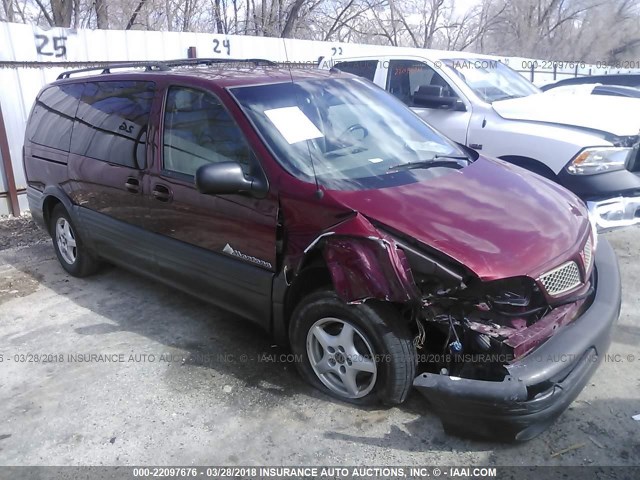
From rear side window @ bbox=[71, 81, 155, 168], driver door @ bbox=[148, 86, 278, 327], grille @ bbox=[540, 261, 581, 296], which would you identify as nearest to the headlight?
grille @ bbox=[540, 261, 581, 296]

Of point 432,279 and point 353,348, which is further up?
point 432,279

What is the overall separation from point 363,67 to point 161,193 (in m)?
3.81

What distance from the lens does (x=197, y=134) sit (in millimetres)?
3605

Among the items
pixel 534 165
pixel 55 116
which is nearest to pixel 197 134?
pixel 55 116

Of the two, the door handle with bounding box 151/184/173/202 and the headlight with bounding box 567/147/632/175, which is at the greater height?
the headlight with bounding box 567/147/632/175

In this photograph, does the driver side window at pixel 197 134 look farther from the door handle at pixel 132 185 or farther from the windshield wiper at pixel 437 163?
the windshield wiper at pixel 437 163

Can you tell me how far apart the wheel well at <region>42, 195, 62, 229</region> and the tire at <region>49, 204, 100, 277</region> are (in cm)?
3

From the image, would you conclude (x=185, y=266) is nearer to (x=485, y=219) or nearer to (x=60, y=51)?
(x=485, y=219)

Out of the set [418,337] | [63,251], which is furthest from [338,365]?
[63,251]

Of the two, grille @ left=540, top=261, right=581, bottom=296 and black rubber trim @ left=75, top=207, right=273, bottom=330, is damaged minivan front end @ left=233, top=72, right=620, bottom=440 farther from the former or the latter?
black rubber trim @ left=75, top=207, right=273, bottom=330

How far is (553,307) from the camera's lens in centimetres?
270

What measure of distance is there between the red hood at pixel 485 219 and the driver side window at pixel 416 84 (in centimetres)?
262

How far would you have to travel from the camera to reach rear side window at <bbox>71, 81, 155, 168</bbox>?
155 inches

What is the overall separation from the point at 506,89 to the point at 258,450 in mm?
4982
